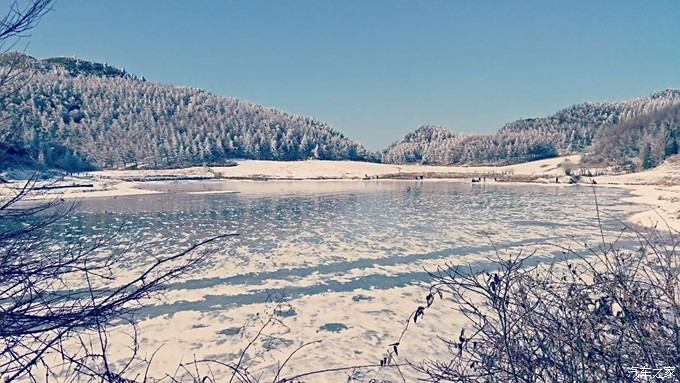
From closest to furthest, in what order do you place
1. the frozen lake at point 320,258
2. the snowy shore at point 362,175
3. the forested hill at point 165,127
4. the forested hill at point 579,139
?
the frozen lake at point 320,258 < the snowy shore at point 362,175 < the forested hill at point 579,139 < the forested hill at point 165,127

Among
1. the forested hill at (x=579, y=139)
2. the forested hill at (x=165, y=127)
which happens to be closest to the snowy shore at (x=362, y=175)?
the forested hill at (x=579, y=139)

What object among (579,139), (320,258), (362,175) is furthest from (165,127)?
(320,258)

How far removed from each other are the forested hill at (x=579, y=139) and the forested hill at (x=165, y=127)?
2449 centimetres

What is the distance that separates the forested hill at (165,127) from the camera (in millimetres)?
90188

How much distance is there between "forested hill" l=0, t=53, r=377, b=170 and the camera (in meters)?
90.2

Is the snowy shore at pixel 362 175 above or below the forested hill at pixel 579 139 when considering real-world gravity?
below

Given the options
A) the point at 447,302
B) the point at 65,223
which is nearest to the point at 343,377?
the point at 447,302

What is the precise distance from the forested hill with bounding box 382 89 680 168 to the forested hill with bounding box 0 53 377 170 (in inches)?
964

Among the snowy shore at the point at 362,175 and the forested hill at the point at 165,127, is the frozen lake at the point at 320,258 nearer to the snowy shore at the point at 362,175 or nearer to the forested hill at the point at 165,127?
the snowy shore at the point at 362,175

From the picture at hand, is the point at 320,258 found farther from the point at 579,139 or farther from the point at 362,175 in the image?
the point at 579,139

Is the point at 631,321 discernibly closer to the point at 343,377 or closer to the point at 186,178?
the point at 343,377

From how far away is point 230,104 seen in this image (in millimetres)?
154875

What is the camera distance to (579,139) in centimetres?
12256

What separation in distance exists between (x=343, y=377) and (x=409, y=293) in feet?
11.3
